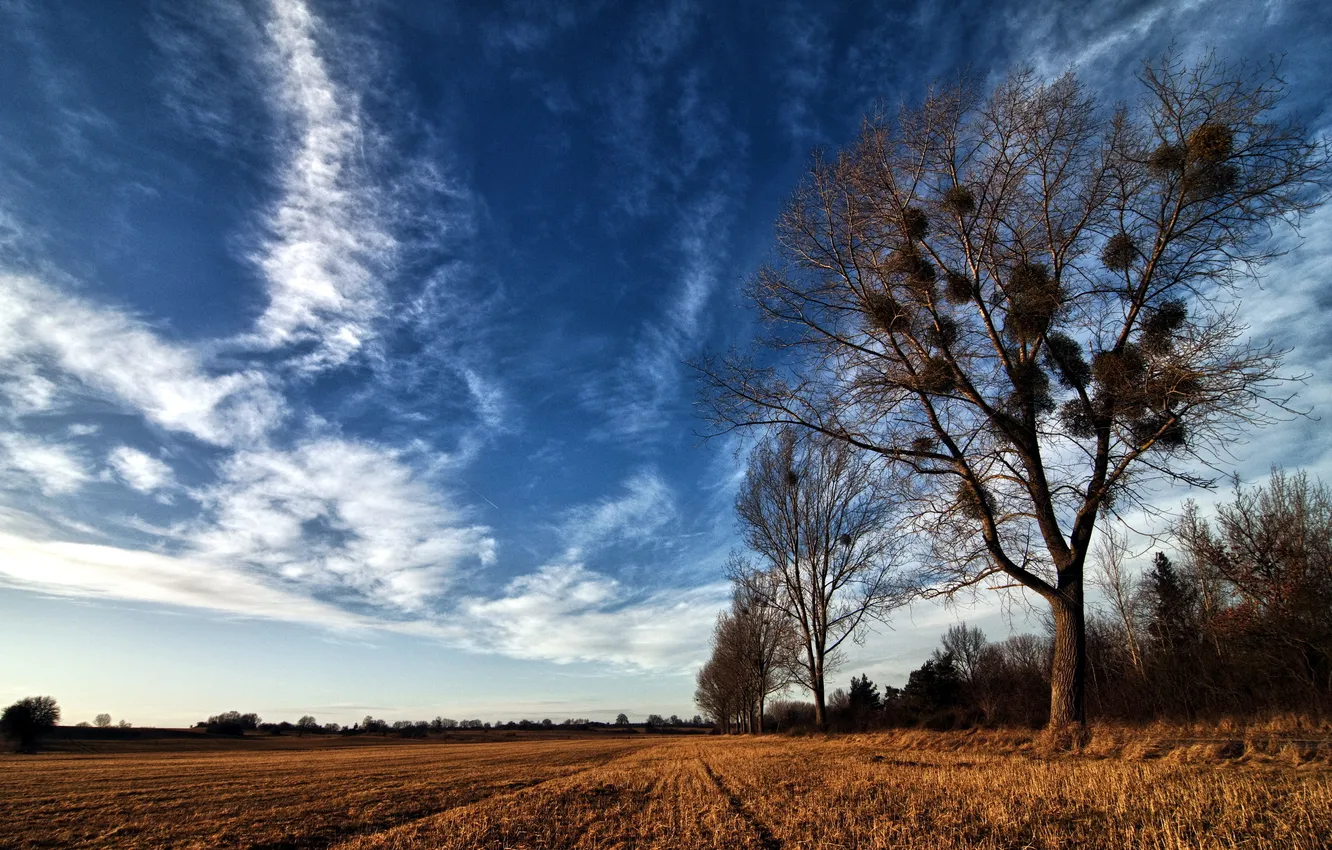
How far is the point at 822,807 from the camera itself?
590 centimetres

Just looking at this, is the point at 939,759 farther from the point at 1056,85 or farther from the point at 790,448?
the point at 790,448

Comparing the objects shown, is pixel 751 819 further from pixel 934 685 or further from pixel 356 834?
pixel 934 685

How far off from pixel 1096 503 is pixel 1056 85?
720 centimetres

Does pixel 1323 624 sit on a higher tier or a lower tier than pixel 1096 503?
lower

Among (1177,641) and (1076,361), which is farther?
(1177,641)

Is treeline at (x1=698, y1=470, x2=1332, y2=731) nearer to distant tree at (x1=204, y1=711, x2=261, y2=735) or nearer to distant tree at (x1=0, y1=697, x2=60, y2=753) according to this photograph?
distant tree at (x1=0, y1=697, x2=60, y2=753)

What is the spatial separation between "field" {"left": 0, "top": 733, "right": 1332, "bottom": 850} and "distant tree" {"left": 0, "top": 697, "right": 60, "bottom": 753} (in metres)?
42.5

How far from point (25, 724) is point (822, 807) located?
57592mm

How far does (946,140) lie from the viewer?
1065 cm

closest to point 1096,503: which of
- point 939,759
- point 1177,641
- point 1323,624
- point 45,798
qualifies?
point 939,759

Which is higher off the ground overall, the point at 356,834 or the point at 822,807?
the point at 822,807

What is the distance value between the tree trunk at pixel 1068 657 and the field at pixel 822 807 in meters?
0.91

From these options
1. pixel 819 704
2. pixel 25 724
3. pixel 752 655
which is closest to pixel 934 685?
pixel 752 655

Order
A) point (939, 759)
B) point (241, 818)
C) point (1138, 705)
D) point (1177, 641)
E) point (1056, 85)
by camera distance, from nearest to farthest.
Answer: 1. point (241, 818)
2. point (939, 759)
3. point (1056, 85)
4. point (1138, 705)
5. point (1177, 641)
